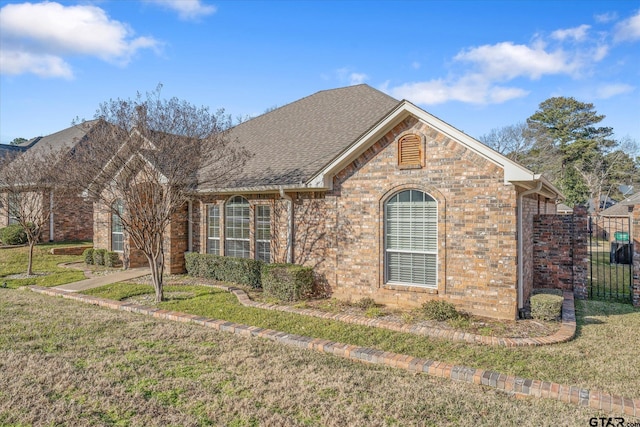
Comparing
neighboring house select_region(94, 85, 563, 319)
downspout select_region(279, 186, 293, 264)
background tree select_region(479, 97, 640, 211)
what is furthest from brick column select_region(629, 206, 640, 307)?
background tree select_region(479, 97, 640, 211)

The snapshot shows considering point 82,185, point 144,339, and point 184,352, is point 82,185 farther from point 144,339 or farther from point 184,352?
point 184,352

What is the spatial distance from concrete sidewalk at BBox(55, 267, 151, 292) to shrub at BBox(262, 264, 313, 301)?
5.89m

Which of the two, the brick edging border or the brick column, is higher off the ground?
the brick column

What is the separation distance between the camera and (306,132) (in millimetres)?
13992

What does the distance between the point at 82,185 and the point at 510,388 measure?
10.3 metres

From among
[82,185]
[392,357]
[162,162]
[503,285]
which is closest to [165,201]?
[162,162]

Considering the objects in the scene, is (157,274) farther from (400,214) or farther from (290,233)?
(400,214)

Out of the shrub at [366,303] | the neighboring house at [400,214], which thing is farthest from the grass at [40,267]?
the shrub at [366,303]

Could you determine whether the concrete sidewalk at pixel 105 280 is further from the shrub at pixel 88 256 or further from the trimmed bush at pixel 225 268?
the shrub at pixel 88 256

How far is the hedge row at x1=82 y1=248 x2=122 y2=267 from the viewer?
1502cm

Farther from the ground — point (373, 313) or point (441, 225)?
point (441, 225)

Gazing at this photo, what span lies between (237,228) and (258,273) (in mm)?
2087

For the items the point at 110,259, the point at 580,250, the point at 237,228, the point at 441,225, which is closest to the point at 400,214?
the point at 441,225

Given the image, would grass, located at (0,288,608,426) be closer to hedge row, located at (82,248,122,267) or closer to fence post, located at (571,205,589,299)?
fence post, located at (571,205,589,299)
